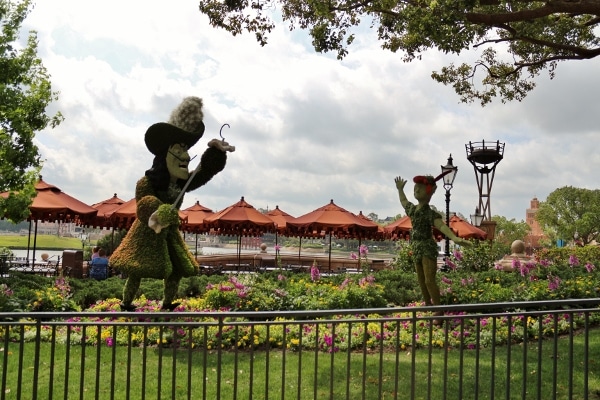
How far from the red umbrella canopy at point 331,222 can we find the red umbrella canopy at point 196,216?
4.32m

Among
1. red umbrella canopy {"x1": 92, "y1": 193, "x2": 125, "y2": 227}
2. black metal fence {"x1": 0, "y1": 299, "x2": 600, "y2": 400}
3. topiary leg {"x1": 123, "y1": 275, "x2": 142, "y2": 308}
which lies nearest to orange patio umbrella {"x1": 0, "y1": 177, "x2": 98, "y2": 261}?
red umbrella canopy {"x1": 92, "y1": 193, "x2": 125, "y2": 227}

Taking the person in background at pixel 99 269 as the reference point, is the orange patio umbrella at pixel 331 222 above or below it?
above

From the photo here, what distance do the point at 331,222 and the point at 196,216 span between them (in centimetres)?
634

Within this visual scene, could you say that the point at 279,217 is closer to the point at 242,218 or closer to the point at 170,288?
the point at 242,218

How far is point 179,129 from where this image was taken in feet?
26.0

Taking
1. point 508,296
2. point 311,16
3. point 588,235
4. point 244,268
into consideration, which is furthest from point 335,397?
point 588,235

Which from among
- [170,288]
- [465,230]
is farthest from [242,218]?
[170,288]

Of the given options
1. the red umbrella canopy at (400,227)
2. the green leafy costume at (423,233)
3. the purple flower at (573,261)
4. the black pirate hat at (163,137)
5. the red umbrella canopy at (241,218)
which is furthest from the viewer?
the red umbrella canopy at (400,227)

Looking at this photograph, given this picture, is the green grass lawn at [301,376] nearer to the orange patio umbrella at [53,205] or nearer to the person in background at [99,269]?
the person in background at [99,269]

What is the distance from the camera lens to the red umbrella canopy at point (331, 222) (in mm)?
17844

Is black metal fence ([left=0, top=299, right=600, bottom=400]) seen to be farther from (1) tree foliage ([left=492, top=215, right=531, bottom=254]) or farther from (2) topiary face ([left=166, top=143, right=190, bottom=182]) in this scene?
(1) tree foliage ([left=492, top=215, right=531, bottom=254])

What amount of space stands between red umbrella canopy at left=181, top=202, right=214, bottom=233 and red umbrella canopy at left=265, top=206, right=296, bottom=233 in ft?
8.47

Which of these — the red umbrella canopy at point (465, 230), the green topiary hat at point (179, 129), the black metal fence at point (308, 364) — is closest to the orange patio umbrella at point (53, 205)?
the black metal fence at point (308, 364)

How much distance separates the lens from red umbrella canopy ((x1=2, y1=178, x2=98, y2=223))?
1609 cm
